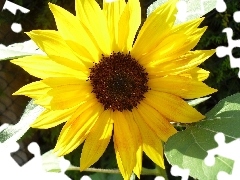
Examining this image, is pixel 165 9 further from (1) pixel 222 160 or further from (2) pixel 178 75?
(1) pixel 222 160

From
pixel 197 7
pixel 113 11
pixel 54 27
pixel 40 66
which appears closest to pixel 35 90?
pixel 40 66

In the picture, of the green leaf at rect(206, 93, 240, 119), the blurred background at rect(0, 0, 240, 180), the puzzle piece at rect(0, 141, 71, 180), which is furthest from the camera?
the blurred background at rect(0, 0, 240, 180)

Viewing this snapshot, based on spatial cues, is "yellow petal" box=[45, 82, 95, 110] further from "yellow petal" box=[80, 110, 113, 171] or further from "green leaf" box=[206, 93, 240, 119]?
"green leaf" box=[206, 93, 240, 119]

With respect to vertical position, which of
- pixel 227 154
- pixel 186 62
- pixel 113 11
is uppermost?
pixel 113 11

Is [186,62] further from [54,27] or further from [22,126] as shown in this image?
[54,27]

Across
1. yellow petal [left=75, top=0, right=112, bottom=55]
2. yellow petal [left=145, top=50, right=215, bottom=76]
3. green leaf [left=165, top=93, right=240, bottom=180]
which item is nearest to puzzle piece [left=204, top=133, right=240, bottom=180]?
green leaf [left=165, top=93, right=240, bottom=180]

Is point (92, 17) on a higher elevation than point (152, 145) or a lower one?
higher

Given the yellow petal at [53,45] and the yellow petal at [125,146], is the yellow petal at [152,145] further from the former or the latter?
the yellow petal at [53,45]
